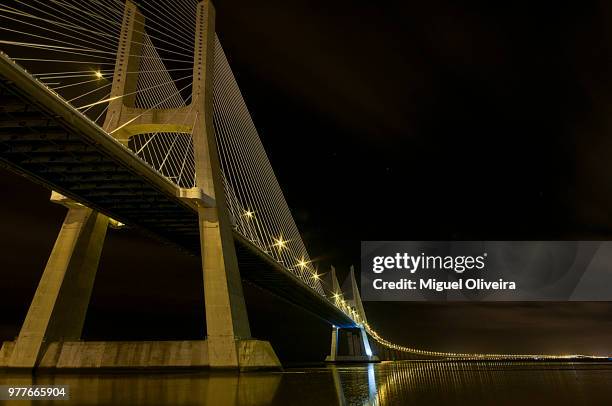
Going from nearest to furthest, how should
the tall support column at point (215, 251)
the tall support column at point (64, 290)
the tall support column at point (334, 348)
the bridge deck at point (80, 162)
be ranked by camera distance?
the bridge deck at point (80, 162)
the tall support column at point (215, 251)
the tall support column at point (64, 290)
the tall support column at point (334, 348)

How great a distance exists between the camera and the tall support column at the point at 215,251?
875 inches

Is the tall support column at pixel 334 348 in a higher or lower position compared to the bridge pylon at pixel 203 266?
higher

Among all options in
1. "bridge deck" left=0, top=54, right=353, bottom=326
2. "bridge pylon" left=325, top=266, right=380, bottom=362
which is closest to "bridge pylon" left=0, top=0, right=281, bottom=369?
"bridge deck" left=0, top=54, right=353, bottom=326

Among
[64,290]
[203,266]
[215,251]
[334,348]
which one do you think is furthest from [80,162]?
[334,348]

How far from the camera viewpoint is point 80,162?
2008 centimetres

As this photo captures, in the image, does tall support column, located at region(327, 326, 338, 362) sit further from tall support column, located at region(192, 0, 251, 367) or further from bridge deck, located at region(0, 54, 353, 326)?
tall support column, located at region(192, 0, 251, 367)

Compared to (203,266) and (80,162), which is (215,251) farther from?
(80,162)

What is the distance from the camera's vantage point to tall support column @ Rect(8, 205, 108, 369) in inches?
905

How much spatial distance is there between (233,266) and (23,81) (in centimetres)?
1148

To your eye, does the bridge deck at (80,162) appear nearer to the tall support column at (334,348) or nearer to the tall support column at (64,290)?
the tall support column at (64,290)

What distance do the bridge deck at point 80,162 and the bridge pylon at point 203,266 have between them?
1.36 m

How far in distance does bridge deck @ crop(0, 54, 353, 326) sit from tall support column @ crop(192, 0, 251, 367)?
3.85 feet

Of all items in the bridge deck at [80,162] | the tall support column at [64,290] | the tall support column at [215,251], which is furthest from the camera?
the tall support column at [64,290]

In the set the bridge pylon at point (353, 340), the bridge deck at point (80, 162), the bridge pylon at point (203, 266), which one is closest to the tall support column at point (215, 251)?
the bridge pylon at point (203, 266)
